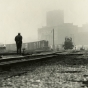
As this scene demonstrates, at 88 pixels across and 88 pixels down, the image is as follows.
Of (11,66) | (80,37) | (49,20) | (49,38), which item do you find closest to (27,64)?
(11,66)

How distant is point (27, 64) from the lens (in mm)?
7699

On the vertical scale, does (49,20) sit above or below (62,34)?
above

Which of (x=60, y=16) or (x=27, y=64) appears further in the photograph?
(x=60, y=16)

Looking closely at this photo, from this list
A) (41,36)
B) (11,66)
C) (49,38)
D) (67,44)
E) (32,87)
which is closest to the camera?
(32,87)

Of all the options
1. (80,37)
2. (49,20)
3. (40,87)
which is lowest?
(40,87)

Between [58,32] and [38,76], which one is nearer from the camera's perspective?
[38,76]

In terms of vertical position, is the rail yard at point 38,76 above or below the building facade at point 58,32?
below

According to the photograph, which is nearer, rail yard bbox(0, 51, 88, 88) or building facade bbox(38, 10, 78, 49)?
rail yard bbox(0, 51, 88, 88)

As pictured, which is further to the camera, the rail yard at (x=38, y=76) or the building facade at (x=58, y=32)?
the building facade at (x=58, y=32)

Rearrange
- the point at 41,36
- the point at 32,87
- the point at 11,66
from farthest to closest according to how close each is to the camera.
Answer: the point at 41,36 < the point at 11,66 < the point at 32,87

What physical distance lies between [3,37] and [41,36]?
124ft

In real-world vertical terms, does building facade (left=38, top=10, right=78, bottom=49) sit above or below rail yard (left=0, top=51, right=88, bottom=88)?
above

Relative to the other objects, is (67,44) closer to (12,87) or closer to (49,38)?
(12,87)

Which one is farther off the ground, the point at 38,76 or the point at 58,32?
the point at 58,32
